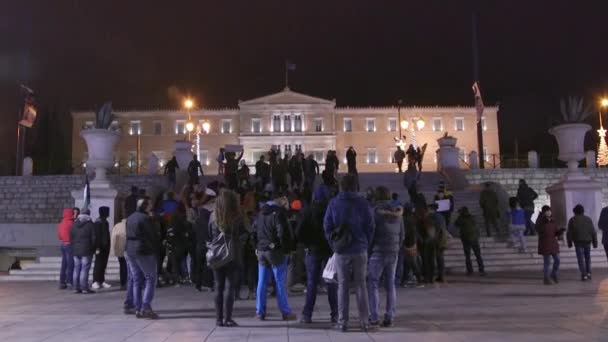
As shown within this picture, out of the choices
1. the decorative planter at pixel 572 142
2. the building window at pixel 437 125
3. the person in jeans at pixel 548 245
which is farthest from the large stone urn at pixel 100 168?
the building window at pixel 437 125

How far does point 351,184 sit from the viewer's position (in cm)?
695

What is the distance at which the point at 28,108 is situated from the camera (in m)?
31.4

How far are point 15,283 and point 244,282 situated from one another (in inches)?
237

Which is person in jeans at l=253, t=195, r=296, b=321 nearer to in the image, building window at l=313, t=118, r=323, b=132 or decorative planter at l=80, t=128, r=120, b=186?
decorative planter at l=80, t=128, r=120, b=186

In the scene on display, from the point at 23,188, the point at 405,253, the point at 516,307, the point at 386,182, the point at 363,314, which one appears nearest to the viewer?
the point at 363,314

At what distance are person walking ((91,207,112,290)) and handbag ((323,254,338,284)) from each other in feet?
18.4

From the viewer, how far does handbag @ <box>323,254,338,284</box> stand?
283 inches

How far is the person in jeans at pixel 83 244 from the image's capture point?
11344 mm

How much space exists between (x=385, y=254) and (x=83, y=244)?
668 centimetres

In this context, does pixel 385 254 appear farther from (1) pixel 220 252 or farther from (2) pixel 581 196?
(2) pixel 581 196

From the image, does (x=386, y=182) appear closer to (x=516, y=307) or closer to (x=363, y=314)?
(x=516, y=307)

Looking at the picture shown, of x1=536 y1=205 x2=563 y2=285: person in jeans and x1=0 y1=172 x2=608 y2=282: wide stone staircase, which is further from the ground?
x1=536 y1=205 x2=563 y2=285: person in jeans

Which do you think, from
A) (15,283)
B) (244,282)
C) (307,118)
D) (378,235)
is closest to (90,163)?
(15,283)

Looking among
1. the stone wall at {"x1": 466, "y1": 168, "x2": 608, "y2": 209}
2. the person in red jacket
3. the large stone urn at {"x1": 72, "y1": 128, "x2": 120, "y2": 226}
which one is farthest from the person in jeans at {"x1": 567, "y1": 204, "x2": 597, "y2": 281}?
the stone wall at {"x1": 466, "y1": 168, "x2": 608, "y2": 209}
